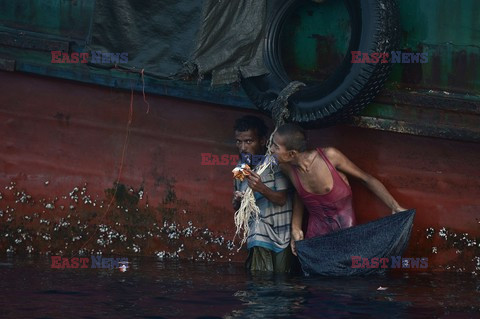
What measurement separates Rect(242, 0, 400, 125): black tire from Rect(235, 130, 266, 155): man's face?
256mm

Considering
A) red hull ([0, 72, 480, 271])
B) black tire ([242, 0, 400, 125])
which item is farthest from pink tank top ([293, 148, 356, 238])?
red hull ([0, 72, 480, 271])

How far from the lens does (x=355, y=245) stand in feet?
24.3

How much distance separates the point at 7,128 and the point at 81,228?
1117mm

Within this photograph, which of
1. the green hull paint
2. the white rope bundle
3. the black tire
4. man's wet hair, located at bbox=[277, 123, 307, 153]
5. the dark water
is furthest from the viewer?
the white rope bundle

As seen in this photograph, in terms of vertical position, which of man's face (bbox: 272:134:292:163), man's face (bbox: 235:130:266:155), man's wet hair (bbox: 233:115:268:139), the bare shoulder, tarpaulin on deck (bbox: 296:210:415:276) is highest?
man's wet hair (bbox: 233:115:268:139)

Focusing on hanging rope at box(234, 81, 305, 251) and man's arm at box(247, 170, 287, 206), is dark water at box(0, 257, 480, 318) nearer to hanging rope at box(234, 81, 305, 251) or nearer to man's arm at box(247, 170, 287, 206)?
hanging rope at box(234, 81, 305, 251)

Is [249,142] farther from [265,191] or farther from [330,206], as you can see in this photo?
[330,206]

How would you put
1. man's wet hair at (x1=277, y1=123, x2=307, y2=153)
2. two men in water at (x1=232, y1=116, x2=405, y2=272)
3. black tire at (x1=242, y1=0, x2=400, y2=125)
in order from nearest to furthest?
black tire at (x1=242, y1=0, x2=400, y2=125) → man's wet hair at (x1=277, y1=123, x2=307, y2=153) → two men in water at (x1=232, y1=116, x2=405, y2=272)

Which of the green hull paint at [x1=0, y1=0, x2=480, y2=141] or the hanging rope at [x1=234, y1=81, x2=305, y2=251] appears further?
the hanging rope at [x1=234, y1=81, x2=305, y2=251]

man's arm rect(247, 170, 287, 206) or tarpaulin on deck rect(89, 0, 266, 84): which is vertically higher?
tarpaulin on deck rect(89, 0, 266, 84)

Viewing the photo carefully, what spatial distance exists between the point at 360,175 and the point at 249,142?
37.3 inches

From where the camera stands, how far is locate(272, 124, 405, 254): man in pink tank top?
739 centimetres

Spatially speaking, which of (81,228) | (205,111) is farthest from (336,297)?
(81,228)

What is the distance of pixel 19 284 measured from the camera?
7066 mm
